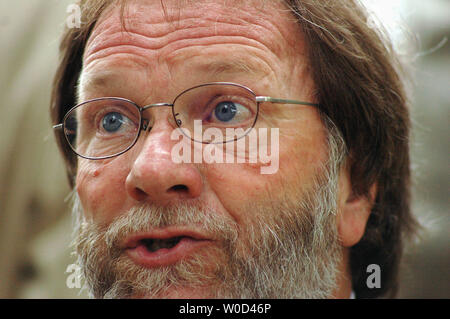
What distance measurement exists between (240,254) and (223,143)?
14.3 inches

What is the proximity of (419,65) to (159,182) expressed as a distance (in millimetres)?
1884

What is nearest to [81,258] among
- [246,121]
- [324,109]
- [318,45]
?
[246,121]

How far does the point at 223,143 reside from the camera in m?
1.56

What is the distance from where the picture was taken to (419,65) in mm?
2664

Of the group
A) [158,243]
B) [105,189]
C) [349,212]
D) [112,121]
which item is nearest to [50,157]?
[112,121]

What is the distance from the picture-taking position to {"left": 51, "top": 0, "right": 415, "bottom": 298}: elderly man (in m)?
1.49

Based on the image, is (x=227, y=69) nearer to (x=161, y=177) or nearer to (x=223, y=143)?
(x=223, y=143)

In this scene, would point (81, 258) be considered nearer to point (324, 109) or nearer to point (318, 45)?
point (324, 109)

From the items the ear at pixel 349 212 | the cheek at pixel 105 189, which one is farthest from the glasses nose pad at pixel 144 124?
the ear at pixel 349 212

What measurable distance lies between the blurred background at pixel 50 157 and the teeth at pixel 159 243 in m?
1.17

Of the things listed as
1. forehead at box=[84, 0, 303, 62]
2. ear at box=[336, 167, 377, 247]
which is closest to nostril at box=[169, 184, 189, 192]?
forehead at box=[84, 0, 303, 62]

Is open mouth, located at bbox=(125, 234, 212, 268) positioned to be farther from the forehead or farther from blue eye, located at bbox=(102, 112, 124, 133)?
the forehead

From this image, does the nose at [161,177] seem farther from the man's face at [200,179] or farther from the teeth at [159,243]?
the teeth at [159,243]

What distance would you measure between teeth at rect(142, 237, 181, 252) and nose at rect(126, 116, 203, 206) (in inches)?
5.1
